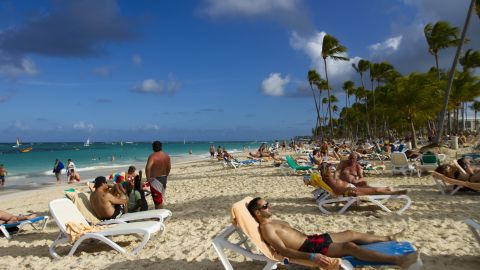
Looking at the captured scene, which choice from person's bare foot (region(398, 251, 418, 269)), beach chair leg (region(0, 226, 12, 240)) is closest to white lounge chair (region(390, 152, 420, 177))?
person's bare foot (region(398, 251, 418, 269))

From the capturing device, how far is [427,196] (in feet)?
25.6

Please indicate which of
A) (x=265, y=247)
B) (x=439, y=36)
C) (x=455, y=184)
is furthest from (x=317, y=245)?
(x=439, y=36)

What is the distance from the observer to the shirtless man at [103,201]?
19.0 ft

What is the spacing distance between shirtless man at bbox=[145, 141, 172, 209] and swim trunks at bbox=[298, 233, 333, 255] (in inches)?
137

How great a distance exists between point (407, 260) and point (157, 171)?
439cm

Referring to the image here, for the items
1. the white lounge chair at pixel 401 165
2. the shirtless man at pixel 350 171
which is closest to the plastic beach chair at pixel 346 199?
the shirtless man at pixel 350 171

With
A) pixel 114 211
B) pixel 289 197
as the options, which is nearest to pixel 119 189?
pixel 114 211

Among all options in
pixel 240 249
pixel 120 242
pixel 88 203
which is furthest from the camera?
pixel 88 203

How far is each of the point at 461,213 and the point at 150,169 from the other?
17.2ft

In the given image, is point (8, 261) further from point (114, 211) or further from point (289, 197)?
point (289, 197)

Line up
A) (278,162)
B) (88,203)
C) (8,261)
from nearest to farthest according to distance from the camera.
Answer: (8,261)
(88,203)
(278,162)

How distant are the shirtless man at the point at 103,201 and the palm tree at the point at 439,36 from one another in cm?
2507

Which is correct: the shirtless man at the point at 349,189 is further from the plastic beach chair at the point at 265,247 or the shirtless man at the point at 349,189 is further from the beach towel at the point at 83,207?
the beach towel at the point at 83,207

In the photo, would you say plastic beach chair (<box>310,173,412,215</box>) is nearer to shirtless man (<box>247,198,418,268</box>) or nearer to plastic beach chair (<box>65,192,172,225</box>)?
shirtless man (<box>247,198,418,268</box>)
